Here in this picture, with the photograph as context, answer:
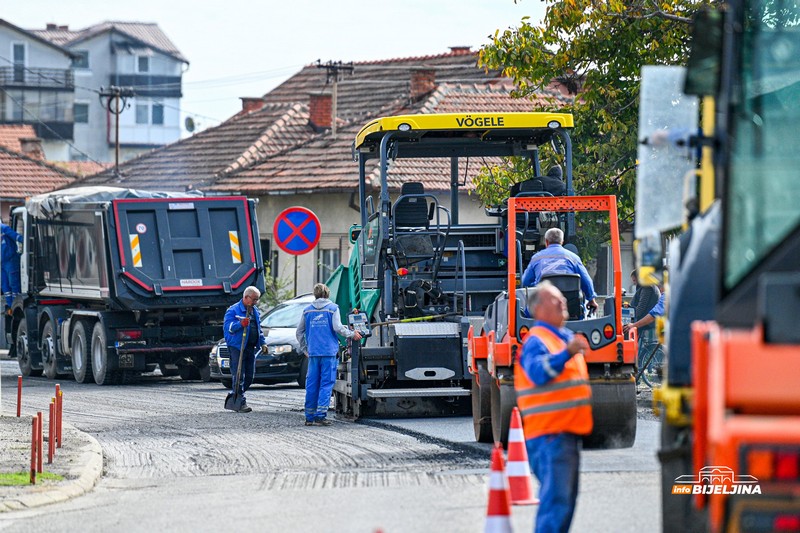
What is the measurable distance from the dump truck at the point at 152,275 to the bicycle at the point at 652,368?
7.06 meters

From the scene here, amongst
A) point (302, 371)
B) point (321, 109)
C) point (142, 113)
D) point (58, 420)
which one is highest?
point (142, 113)

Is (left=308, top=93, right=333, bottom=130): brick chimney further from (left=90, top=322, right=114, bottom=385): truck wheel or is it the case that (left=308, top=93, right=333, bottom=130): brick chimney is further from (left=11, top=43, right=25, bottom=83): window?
(left=11, top=43, right=25, bottom=83): window

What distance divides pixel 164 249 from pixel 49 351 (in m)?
4.17

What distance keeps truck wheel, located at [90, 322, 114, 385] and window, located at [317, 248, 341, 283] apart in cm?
1195

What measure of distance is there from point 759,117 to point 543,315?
2.14m

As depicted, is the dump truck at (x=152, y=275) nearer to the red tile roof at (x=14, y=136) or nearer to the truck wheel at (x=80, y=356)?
the truck wheel at (x=80, y=356)

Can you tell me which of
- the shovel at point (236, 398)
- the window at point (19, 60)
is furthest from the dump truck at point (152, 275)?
the window at point (19, 60)

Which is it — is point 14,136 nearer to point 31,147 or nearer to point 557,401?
point 31,147

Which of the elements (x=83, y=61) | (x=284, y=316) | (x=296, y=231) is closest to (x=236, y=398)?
(x=284, y=316)

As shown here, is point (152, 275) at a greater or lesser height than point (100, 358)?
greater

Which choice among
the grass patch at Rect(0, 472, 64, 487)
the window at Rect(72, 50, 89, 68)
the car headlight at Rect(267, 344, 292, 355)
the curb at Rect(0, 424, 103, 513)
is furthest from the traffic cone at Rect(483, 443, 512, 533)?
the window at Rect(72, 50, 89, 68)

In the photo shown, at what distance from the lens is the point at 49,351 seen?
2616 centimetres

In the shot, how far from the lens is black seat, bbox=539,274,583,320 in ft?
42.1

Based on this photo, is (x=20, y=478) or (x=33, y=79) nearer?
(x=20, y=478)
